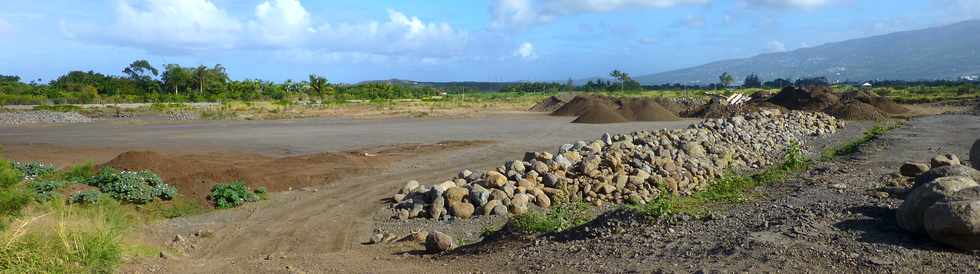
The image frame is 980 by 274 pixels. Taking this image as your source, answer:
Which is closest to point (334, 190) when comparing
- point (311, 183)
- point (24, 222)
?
point (311, 183)

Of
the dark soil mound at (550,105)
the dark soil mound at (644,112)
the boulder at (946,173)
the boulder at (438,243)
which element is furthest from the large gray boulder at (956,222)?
the dark soil mound at (550,105)

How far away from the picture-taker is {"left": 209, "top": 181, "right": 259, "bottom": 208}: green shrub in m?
12.3

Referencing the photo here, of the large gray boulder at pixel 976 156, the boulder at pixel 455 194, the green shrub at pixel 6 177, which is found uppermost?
the green shrub at pixel 6 177

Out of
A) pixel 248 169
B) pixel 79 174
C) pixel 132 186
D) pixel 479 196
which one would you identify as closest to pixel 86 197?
pixel 132 186

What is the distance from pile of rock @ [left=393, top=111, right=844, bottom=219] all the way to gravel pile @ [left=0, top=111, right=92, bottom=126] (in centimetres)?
3702

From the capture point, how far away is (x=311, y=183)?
1448cm

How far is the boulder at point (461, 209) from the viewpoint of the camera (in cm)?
1042

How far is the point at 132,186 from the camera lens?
11.7 metres

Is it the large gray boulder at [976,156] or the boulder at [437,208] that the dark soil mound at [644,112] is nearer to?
the large gray boulder at [976,156]

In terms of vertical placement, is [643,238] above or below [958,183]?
below

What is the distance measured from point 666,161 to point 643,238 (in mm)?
6406

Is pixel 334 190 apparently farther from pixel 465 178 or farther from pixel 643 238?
pixel 643 238

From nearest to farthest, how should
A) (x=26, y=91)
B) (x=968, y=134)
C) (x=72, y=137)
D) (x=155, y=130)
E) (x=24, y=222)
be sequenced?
(x=24, y=222) < (x=968, y=134) < (x=72, y=137) < (x=155, y=130) < (x=26, y=91)

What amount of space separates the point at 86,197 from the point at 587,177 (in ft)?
24.6
